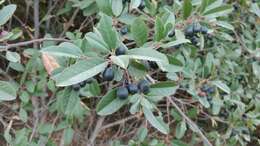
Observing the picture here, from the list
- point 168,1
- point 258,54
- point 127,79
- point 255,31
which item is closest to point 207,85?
point 258,54

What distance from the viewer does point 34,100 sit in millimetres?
1922

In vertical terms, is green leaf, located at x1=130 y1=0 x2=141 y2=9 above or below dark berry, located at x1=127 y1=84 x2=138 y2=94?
above

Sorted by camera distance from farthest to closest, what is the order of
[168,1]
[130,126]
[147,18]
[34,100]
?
1. [130,126]
2. [168,1]
3. [34,100]
4. [147,18]

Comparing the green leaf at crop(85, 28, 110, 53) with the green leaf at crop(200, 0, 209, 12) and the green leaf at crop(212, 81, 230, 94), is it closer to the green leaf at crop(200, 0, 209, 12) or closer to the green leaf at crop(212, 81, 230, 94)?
the green leaf at crop(200, 0, 209, 12)

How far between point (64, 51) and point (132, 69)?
0.16 metres

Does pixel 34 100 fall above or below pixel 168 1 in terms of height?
below

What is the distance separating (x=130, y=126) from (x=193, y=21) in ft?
3.98

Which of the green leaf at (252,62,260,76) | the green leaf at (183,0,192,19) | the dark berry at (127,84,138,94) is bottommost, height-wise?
the green leaf at (252,62,260,76)

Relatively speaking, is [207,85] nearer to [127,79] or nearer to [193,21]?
[193,21]

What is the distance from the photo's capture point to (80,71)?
0.85 metres

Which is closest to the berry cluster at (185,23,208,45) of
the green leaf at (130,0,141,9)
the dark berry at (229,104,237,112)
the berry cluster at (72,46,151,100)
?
the green leaf at (130,0,141,9)

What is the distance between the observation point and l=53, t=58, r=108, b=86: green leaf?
838 mm

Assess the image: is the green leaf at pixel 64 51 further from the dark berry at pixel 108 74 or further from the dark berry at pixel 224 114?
the dark berry at pixel 224 114

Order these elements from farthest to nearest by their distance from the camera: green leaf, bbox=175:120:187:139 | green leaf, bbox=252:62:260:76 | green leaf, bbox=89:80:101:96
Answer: green leaf, bbox=252:62:260:76, green leaf, bbox=175:120:187:139, green leaf, bbox=89:80:101:96
